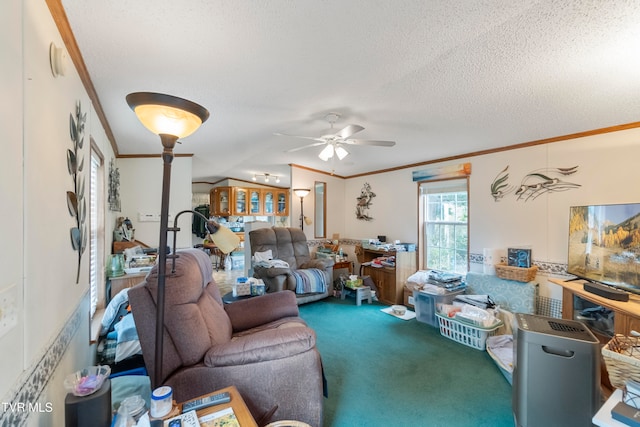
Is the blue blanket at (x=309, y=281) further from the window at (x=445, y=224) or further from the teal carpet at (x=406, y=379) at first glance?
the window at (x=445, y=224)

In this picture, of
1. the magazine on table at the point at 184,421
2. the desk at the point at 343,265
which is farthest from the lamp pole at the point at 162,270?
the desk at the point at 343,265

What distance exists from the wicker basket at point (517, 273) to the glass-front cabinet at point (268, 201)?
16.9 feet

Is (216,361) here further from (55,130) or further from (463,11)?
(463,11)

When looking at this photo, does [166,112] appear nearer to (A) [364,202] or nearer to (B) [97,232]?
(B) [97,232]

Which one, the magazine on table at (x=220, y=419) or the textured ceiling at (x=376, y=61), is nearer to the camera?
the magazine on table at (x=220, y=419)

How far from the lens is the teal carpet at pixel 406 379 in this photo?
1834 millimetres

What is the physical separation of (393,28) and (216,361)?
1849mm

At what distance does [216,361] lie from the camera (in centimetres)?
138

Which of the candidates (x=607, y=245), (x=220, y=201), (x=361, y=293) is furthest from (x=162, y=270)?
(x=220, y=201)

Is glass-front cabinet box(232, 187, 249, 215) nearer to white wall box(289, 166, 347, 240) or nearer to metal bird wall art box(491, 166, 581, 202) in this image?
white wall box(289, 166, 347, 240)

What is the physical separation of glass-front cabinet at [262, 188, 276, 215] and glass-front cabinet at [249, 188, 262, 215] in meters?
0.10

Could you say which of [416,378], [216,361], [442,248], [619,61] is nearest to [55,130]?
[216,361]

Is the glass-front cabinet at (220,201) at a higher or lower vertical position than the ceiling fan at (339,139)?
lower

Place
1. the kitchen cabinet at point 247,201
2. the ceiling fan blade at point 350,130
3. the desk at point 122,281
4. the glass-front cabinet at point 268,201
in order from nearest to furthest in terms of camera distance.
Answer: the ceiling fan blade at point 350,130 < the desk at point 122,281 < the kitchen cabinet at point 247,201 < the glass-front cabinet at point 268,201
